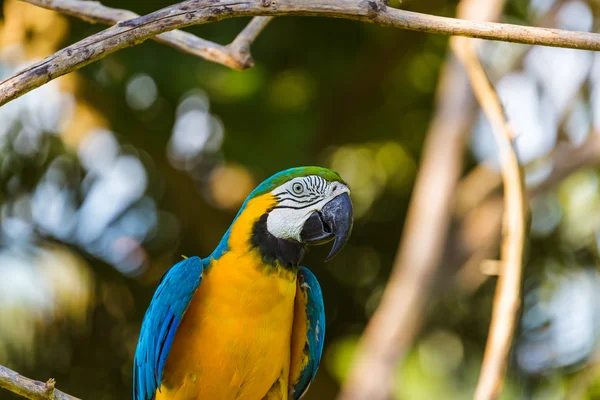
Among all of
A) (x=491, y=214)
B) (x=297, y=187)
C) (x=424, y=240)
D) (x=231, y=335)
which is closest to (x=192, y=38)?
(x=297, y=187)

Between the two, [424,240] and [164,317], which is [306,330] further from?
[424,240]

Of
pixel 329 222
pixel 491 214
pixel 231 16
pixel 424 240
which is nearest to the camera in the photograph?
pixel 231 16

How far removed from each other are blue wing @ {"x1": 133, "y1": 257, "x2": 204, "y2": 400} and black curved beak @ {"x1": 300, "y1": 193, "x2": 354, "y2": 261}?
461 millimetres

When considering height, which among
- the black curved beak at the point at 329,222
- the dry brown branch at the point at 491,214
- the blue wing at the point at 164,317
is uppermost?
the dry brown branch at the point at 491,214

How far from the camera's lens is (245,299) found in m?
2.87

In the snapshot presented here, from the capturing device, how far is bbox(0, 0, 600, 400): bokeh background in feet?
16.6

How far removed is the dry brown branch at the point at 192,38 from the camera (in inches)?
117

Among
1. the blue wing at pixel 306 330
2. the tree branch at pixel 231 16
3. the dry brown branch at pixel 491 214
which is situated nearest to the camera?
the tree branch at pixel 231 16

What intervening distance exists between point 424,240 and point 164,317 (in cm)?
248

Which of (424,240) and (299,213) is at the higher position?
(424,240)

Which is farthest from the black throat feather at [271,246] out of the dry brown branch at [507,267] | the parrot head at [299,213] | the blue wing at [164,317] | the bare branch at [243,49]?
the dry brown branch at [507,267]

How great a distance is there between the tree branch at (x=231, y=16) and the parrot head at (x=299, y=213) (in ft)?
3.08

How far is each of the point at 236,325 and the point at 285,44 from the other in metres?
3.16

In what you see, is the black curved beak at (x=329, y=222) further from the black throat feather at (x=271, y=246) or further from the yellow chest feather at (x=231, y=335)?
the yellow chest feather at (x=231, y=335)
